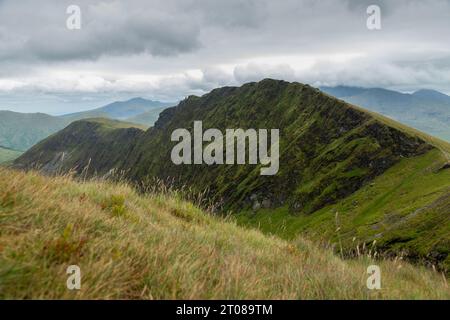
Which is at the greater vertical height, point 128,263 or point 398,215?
point 398,215

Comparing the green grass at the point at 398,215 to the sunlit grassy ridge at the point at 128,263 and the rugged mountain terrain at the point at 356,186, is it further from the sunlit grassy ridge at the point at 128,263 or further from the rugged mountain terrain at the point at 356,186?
the sunlit grassy ridge at the point at 128,263

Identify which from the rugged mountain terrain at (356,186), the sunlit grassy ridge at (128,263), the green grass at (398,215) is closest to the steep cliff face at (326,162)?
the rugged mountain terrain at (356,186)

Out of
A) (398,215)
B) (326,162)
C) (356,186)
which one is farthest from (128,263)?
(326,162)

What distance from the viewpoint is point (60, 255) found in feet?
Answer: 14.9

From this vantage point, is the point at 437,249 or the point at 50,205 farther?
the point at 437,249

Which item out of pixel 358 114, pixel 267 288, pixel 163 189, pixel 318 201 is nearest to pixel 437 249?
pixel 163 189

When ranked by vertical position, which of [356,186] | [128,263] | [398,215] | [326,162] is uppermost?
[326,162]

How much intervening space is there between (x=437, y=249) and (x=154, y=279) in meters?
75.8

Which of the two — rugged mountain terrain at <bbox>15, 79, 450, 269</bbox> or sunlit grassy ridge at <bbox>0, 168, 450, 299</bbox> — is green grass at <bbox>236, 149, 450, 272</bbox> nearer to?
rugged mountain terrain at <bbox>15, 79, 450, 269</bbox>

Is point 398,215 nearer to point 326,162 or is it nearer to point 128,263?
point 326,162

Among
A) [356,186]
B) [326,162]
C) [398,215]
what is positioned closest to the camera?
[398,215]

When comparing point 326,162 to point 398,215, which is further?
point 326,162

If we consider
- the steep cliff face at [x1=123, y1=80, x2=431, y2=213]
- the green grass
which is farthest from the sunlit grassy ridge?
the steep cliff face at [x1=123, y1=80, x2=431, y2=213]
